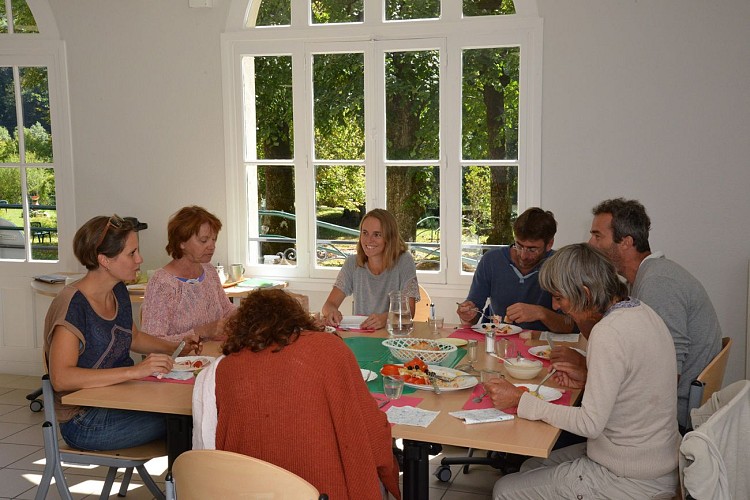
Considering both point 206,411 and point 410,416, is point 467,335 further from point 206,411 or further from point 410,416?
point 206,411

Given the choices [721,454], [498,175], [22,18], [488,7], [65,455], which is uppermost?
[22,18]

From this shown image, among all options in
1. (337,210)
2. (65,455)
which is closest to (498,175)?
(337,210)

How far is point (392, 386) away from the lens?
8.46ft

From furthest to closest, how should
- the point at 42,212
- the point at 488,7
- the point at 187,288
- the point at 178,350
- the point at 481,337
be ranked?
the point at 42,212 → the point at 488,7 → the point at 187,288 → the point at 481,337 → the point at 178,350

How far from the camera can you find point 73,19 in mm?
5496

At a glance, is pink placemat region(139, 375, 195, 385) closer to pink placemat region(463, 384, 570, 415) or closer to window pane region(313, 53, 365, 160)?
pink placemat region(463, 384, 570, 415)

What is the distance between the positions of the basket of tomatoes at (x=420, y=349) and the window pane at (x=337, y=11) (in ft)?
8.40

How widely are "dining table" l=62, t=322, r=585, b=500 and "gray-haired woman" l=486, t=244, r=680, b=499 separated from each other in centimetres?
13

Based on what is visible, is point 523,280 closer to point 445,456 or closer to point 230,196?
point 445,456

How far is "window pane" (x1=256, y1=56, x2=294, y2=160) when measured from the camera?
5.27 meters

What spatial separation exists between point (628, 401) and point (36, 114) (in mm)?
4697

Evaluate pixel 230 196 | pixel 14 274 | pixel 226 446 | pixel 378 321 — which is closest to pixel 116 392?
pixel 226 446

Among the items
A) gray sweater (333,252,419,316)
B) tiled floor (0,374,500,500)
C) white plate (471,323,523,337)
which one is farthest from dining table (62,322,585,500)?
gray sweater (333,252,419,316)

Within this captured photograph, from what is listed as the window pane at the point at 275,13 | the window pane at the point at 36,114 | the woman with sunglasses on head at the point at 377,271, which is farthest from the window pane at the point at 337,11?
the window pane at the point at 36,114
